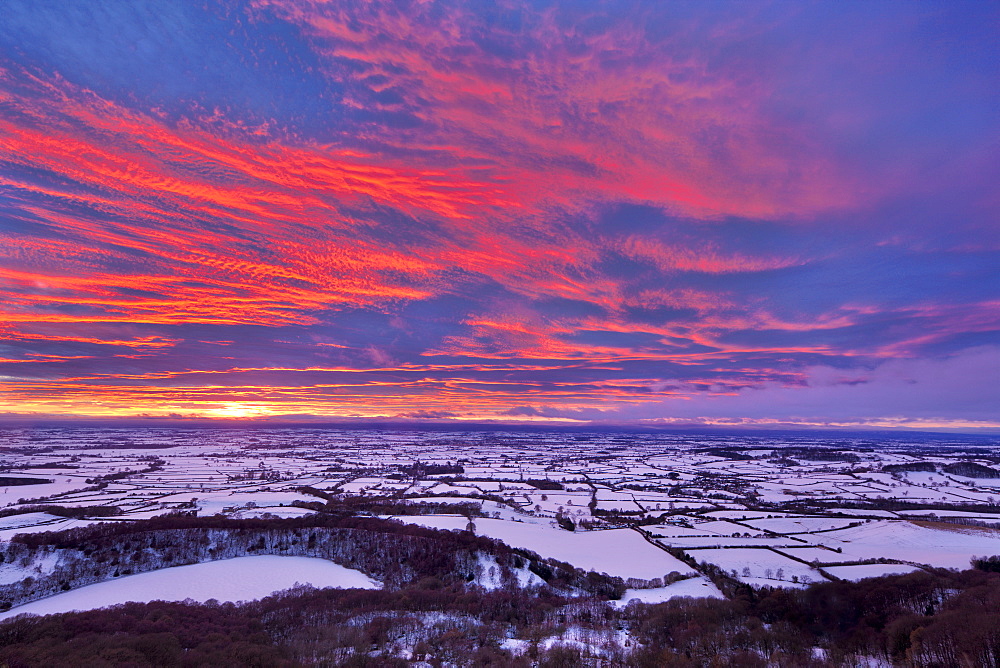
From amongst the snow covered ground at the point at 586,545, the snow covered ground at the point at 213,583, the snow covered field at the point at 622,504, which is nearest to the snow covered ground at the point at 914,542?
the snow covered field at the point at 622,504

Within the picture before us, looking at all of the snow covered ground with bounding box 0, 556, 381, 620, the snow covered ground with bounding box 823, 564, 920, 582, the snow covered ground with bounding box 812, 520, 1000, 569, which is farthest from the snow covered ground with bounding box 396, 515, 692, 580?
the snow covered ground with bounding box 812, 520, 1000, 569

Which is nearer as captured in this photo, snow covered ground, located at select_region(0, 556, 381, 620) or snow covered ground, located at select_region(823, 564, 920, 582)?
snow covered ground, located at select_region(0, 556, 381, 620)

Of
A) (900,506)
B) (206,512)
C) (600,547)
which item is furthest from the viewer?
(900,506)

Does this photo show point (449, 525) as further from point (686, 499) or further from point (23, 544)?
point (686, 499)

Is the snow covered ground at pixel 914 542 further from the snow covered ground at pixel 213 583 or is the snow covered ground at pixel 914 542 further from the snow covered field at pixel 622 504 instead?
the snow covered ground at pixel 213 583

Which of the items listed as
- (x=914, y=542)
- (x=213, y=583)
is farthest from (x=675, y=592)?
(x=213, y=583)

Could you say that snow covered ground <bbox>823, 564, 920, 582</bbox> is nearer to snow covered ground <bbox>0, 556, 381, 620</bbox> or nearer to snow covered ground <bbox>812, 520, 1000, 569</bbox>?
snow covered ground <bbox>812, 520, 1000, 569</bbox>

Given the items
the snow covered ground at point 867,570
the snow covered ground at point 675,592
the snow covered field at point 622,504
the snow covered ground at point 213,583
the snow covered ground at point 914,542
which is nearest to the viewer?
the snow covered ground at point 675,592

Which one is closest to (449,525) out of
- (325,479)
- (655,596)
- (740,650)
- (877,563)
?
(655,596)
